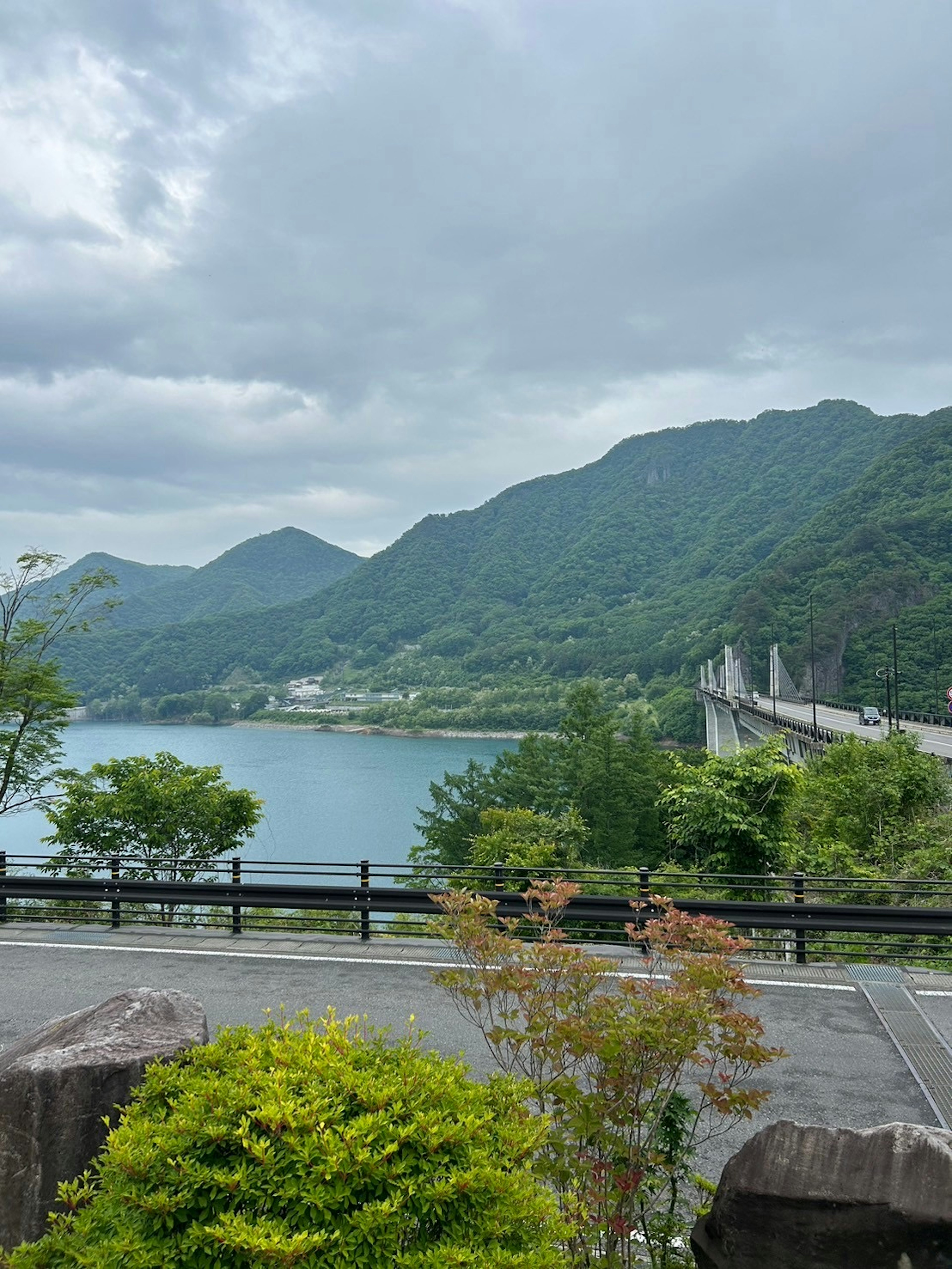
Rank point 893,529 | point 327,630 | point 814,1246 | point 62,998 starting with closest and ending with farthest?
point 814,1246
point 62,998
point 893,529
point 327,630

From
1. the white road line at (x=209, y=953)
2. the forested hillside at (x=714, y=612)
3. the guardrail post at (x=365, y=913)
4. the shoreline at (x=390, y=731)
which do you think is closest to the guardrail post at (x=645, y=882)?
the white road line at (x=209, y=953)

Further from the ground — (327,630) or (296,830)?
(327,630)

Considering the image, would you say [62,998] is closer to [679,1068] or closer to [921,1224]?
[679,1068]

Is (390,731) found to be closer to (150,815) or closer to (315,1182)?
(150,815)

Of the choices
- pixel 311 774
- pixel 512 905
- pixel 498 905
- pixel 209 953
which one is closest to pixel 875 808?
pixel 512 905

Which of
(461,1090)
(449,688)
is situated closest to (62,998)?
(461,1090)

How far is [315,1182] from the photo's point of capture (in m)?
2.82

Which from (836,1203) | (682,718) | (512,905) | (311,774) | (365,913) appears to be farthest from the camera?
(682,718)

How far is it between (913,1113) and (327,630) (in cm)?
19611

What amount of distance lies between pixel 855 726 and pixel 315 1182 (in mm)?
53724

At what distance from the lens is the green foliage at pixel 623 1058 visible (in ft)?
12.7

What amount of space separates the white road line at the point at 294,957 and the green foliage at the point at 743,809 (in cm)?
666

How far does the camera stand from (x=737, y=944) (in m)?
4.39

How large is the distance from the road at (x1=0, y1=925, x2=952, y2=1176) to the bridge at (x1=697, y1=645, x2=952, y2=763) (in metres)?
8.92
